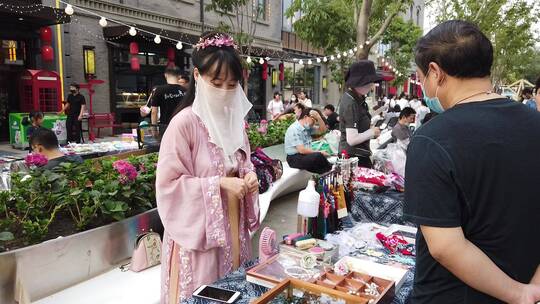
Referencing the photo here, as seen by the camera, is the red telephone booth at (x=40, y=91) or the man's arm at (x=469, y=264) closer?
the man's arm at (x=469, y=264)

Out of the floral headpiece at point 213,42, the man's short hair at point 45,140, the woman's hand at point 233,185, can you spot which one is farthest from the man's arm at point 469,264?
the man's short hair at point 45,140

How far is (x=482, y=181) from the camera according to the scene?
1.14 metres

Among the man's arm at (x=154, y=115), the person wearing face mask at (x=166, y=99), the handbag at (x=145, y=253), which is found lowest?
the handbag at (x=145, y=253)

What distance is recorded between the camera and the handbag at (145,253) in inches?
119

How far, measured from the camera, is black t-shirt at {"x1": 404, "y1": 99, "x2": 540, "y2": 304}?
1.13 metres

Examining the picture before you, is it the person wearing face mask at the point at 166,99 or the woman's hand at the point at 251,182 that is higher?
the person wearing face mask at the point at 166,99

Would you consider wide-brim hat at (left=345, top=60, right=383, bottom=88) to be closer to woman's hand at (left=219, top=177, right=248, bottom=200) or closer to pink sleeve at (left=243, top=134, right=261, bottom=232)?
pink sleeve at (left=243, top=134, right=261, bottom=232)

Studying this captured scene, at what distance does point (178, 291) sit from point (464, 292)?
1219 millimetres

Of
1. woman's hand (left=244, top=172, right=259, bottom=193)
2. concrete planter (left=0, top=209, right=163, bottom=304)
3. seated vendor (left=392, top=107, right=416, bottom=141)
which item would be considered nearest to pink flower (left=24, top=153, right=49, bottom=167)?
concrete planter (left=0, top=209, right=163, bottom=304)

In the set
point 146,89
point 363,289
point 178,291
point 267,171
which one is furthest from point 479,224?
point 146,89

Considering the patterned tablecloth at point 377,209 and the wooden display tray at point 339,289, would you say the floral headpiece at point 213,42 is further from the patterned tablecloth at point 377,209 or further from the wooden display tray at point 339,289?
the patterned tablecloth at point 377,209

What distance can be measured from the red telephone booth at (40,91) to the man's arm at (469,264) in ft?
36.1

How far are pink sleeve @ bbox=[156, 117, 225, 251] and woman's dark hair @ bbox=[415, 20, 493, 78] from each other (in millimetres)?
1028

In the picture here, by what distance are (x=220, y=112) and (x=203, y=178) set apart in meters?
0.32
